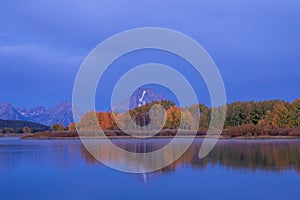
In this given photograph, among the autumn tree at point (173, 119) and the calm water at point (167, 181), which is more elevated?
the autumn tree at point (173, 119)

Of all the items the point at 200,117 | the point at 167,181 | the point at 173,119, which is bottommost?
the point at 167,181

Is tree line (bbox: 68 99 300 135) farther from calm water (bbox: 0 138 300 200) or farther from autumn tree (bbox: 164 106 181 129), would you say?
calm water (bbox: 0 138 300 200)

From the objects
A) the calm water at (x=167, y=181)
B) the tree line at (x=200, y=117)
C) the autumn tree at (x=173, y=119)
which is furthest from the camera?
the autumn tree at (x=173, y=119)

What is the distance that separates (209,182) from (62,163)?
985cm

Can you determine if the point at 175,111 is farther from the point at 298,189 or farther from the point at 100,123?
the point at 298,189

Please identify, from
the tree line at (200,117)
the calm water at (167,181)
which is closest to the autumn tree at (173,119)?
the tree line at (200,117)

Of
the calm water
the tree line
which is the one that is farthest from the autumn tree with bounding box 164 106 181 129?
the calm water

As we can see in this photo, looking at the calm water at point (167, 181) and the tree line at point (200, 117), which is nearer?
the calm water at point (167, 181)

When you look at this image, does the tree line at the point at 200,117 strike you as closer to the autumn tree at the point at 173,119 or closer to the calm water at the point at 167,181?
the autumn tree at the point at 173,119

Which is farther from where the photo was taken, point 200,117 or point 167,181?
point 200,117

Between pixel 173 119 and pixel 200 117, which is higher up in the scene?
pixel 200 117

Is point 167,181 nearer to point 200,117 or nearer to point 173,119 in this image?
point 173,119

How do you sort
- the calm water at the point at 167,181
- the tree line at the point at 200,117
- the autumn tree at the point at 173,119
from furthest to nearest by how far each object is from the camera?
1. the autumn tree at the point at 173,119
2. the tree line at the point at 200,117
3. the calm water at the point at 167,181

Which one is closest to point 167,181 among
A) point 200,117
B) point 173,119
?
point 173,119
